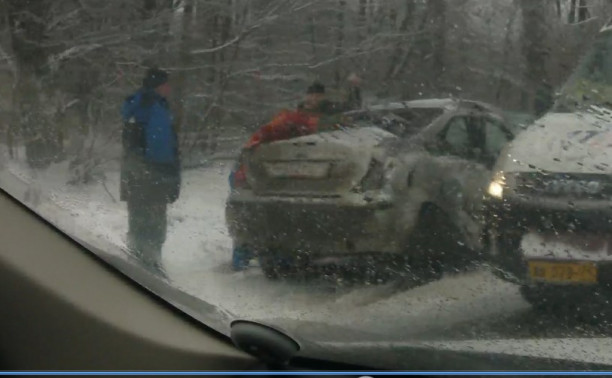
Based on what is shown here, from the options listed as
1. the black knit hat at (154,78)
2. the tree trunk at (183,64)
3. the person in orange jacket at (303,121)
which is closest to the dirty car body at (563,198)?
the person in orange jacket at (303,121)

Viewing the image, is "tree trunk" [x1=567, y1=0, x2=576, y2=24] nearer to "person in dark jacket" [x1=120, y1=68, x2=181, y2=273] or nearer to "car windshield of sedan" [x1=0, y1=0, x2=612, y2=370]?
"car windshield of sedan" [x1=0, y1=0, x2=612, y2=370]

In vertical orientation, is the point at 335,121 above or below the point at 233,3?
below

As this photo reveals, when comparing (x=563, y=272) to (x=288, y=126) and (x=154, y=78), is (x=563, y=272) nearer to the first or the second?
(x=288, y=126)

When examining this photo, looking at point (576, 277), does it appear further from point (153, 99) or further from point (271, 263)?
point (153, 99)

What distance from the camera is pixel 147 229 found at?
335 cm

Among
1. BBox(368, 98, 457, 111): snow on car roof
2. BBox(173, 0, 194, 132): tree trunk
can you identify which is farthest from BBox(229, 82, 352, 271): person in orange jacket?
BBox(173, 0, 194, 132): tree trunk

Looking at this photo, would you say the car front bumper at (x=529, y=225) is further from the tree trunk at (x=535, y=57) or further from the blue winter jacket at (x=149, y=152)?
the blue winter jacket at (x=149, y=152)

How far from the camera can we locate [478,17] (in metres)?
2.69

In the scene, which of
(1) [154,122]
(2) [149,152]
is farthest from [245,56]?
(2) [149,152]

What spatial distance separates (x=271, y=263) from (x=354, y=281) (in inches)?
13.1

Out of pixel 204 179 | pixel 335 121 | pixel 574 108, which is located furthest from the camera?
pixel 204 179

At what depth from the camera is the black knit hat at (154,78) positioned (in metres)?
3.24

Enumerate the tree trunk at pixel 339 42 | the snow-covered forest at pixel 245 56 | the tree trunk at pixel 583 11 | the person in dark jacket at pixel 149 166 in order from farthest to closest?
the person in dark jacket at pixel 149 166 < the tree trunk at pixel 339 42 < the snow-covered forest at pixel 245 56 < the tree trunk at pixel 583 11

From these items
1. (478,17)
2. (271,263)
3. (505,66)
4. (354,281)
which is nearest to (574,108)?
(505,66)
